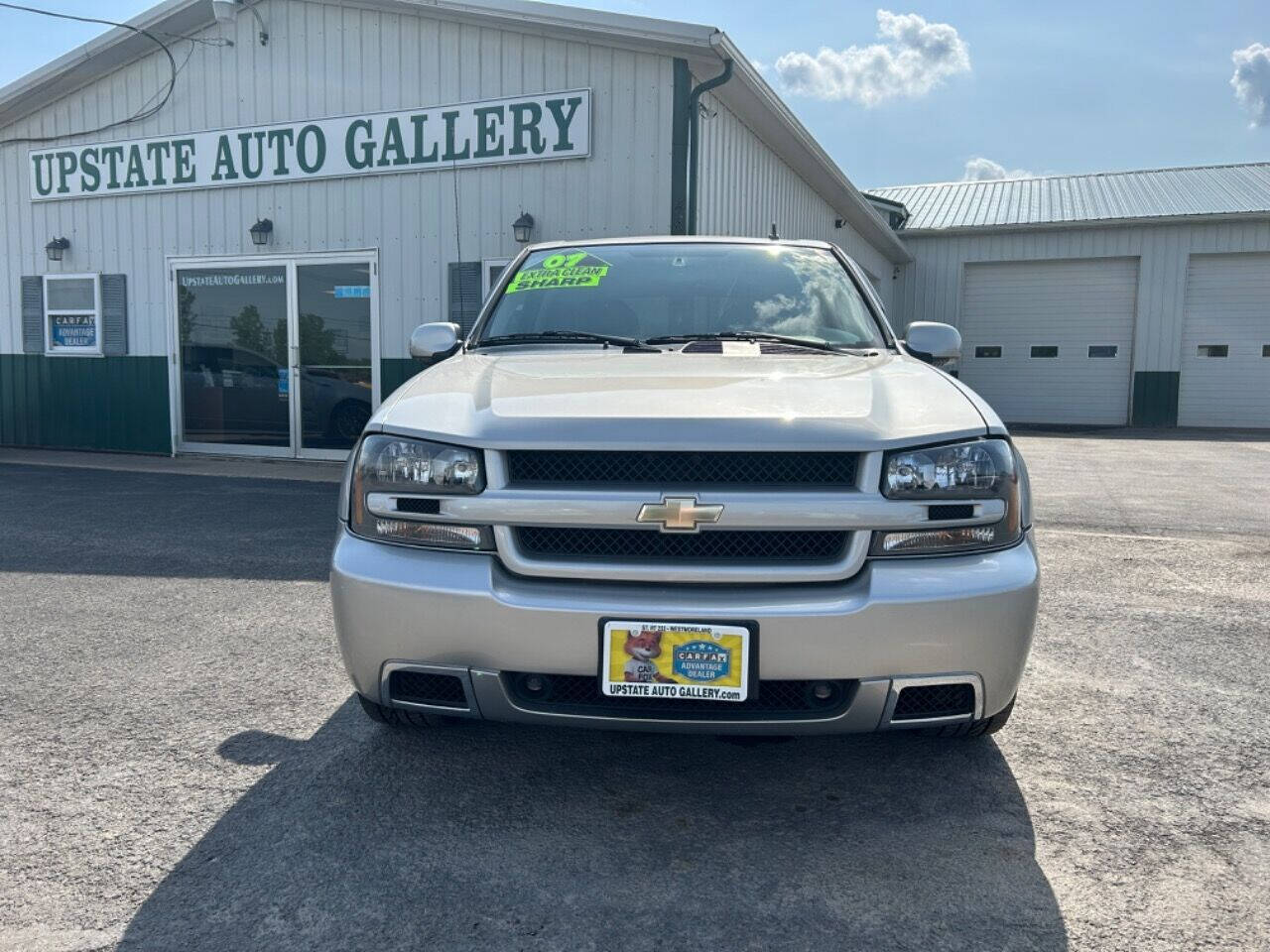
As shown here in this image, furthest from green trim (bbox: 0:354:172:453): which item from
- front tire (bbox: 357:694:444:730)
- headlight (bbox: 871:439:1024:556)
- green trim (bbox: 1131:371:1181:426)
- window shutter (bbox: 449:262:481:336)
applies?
green trim (bbox: 1131:371:1181:426)

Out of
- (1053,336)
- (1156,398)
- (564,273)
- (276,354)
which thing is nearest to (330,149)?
(276,354)

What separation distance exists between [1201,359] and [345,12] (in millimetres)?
16153

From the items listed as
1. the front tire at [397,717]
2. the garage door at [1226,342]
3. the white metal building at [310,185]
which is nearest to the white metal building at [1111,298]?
the garage door at [1226,342]

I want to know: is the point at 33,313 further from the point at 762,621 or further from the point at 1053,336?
the point at 1053,336

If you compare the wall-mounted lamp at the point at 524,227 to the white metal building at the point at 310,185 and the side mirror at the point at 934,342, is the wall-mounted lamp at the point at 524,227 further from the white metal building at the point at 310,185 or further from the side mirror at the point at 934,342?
the side mirror at the point at 934,342

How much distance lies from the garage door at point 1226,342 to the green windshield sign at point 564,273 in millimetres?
17730

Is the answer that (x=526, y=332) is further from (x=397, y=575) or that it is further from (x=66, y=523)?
(x=66, y=523)

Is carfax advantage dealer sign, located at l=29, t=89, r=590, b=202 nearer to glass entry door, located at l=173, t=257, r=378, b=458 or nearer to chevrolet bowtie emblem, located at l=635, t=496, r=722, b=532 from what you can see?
glass entry door, located at l=173, t=257, r=378, b=458

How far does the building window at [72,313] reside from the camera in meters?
11.6

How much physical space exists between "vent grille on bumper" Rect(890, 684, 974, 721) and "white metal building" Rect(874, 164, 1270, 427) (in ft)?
60.8

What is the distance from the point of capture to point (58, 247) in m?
11.6

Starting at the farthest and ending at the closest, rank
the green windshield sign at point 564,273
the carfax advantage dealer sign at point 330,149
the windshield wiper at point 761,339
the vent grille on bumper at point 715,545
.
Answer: the carfax advantage dealer sign at point 330,149
the green windshield sign at point 564,273
the windshield wiper at point 761,339
the vent grille on bumper at point 715,545

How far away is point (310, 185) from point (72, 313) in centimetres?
387

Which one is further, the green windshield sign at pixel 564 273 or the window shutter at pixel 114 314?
the window shutter at pixel 114 314
